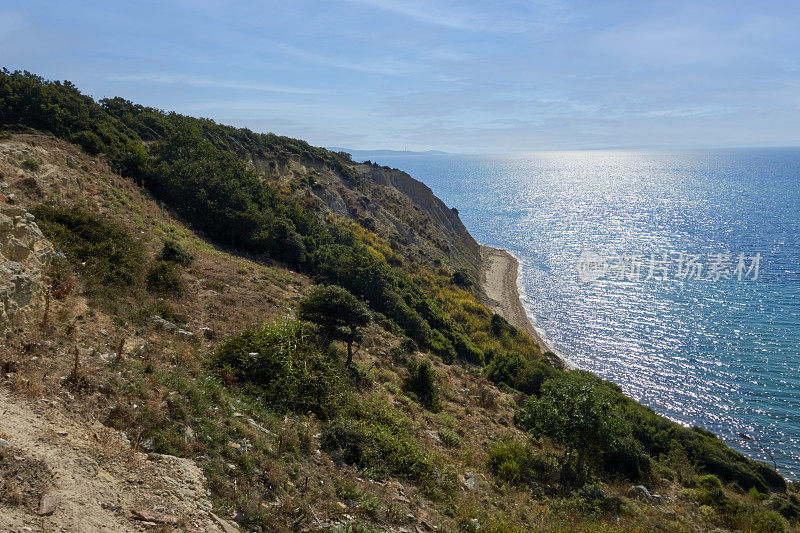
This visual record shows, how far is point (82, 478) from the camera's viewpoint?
6.71m

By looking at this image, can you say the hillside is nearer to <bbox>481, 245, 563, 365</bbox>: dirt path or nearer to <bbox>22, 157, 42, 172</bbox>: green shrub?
<bbox>22, 157, 42, 172</bbox>: green shrub

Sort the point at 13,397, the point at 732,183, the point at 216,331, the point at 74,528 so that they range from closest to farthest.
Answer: the point at 74,528 < the point at 13,397 < the point at 216,331 < the point at 732,183

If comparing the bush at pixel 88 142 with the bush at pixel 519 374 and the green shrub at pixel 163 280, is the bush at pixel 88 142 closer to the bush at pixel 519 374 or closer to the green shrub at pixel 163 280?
the green shrub at pixel 163 280

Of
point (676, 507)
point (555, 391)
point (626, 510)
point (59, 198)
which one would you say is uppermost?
point (59, 198)

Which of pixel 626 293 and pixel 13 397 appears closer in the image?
pixel 13 397

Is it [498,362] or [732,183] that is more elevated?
[732,183]

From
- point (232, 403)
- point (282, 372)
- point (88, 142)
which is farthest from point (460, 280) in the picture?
point (232, 403)

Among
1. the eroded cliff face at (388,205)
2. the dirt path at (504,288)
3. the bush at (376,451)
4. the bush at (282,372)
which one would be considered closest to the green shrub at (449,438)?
the bush at (376,451)

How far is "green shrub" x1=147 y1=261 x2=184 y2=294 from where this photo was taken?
649 inches

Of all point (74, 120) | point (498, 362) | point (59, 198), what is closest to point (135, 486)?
point (59, 198)

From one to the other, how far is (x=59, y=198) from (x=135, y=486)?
1755 centimetres

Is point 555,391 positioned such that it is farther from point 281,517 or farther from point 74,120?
point 74,120

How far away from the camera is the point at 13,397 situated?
7707mm

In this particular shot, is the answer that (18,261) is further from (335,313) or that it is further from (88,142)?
(88,142)
